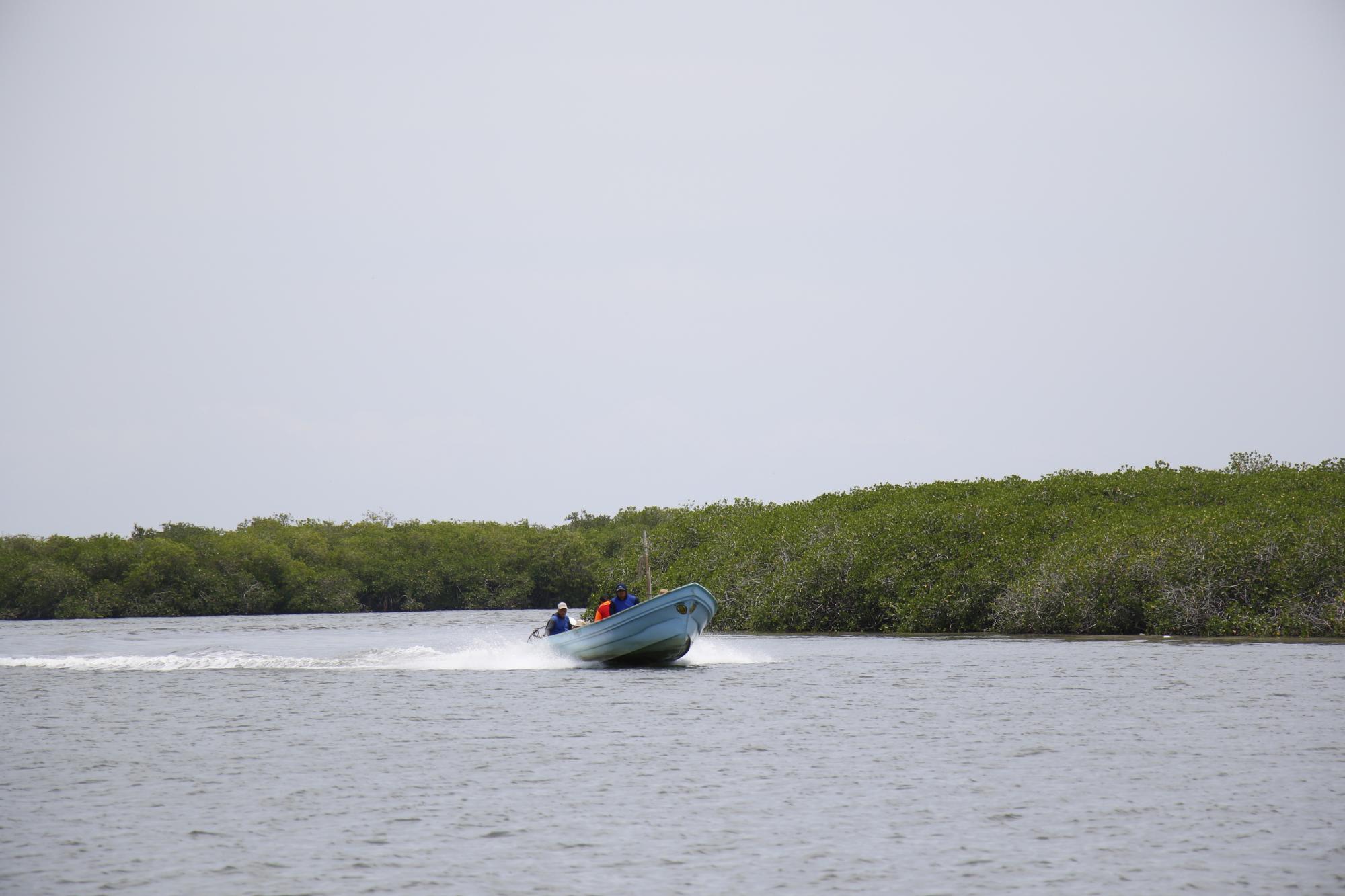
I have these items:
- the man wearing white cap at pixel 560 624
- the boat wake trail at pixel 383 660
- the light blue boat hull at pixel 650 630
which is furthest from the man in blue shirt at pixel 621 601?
the boat wake trail at pixel 383 660

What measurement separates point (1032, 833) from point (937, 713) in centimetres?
907

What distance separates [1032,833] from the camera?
13273 mm

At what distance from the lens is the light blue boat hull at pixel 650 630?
2886 cm

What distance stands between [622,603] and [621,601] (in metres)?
0.08

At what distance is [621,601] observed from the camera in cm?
3034

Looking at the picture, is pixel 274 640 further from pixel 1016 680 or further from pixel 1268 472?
pixel 1268 472

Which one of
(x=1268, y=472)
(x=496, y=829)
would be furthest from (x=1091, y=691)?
(x=1268, y=472)

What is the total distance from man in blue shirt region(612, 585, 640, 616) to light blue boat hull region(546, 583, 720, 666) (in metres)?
0.53

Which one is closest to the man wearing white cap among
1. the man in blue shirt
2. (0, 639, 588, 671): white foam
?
(0, 639, 588, 671): white foam

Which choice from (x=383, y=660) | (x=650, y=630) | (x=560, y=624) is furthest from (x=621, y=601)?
(x=383, y=660)

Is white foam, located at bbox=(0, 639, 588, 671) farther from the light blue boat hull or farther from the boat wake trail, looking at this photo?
the light blue boat hull

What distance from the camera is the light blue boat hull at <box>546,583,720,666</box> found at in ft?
94.7

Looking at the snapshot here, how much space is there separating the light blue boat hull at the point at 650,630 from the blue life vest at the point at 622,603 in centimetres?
72

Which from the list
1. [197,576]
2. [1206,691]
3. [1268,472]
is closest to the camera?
[1206,691]
